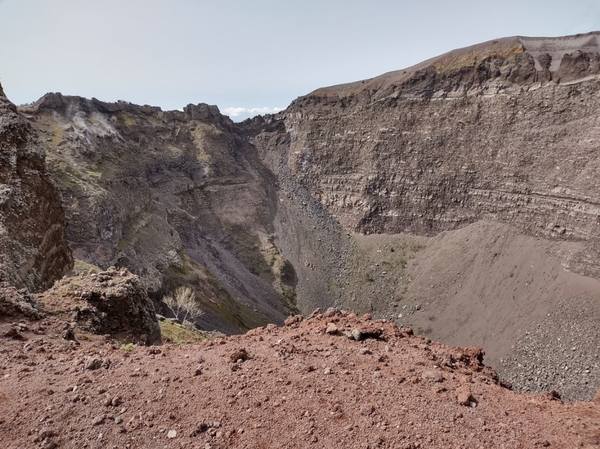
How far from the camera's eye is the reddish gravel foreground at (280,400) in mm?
6438

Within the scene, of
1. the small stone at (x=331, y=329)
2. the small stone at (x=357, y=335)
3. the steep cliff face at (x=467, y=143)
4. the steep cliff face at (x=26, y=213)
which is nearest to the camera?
the small stone at (x=357, y=335)

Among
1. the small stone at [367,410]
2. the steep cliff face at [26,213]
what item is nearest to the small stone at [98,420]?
the small stone at [367,410]

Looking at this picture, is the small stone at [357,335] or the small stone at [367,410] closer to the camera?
the small stone at [367,410]

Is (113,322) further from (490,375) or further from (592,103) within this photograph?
(592,103)

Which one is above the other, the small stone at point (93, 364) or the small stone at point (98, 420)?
the small stone at point (93, 364)

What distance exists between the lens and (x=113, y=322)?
15070 mm

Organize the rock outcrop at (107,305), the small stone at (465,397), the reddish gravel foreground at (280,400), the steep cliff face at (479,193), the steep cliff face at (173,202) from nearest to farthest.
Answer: the reddish gravel foreground at (280,400) < the small stone at (465,397) < the rock outcrop at (107,305) < the steep cliff face at (479,193) < the steep cliff face at (173,202)

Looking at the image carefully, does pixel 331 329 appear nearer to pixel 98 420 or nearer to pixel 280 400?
pixel 280 400

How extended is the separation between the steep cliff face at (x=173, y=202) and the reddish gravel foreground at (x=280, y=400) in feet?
113

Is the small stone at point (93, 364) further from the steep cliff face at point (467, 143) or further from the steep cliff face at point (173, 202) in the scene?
the steep cliff face at point (467, 143)

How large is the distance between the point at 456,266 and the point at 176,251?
118 ft

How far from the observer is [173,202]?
63750mm

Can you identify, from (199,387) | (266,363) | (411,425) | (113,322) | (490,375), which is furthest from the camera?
(113,322)

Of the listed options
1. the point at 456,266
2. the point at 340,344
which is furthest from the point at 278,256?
the point at 340,344
